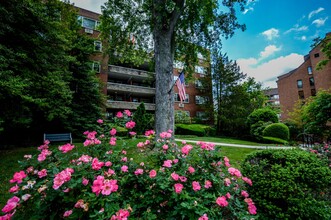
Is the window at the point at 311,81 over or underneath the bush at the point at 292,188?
over

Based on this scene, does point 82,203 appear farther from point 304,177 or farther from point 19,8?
point 19,8

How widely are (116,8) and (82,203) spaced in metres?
9.78

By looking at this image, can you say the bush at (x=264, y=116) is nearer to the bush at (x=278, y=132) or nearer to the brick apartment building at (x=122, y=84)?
the bush at (x=278, y=132)

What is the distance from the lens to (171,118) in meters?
6.25

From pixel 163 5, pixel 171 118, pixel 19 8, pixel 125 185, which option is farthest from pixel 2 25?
pixel 125 185

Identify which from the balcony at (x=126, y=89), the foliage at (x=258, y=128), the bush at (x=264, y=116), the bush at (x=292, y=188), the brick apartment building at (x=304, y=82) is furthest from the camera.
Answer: the brick apartment building at (x=304, y=82)

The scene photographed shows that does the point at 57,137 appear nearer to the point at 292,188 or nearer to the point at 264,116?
the point at 292,188

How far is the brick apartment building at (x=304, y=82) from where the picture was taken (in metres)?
29.3

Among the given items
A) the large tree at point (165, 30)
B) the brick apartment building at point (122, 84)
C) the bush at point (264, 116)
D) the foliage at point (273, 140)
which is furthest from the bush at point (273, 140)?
the large tree at point (165, 30)

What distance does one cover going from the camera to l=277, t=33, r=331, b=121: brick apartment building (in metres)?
29.3

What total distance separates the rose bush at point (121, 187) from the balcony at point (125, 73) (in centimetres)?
1821

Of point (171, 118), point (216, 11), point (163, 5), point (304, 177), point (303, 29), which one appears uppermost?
point (303, 29)

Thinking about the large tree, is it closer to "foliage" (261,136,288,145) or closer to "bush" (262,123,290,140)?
"foliage" (261,136,288,145)

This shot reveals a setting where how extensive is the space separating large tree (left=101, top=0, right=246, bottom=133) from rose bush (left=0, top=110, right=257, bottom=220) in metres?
3.78
